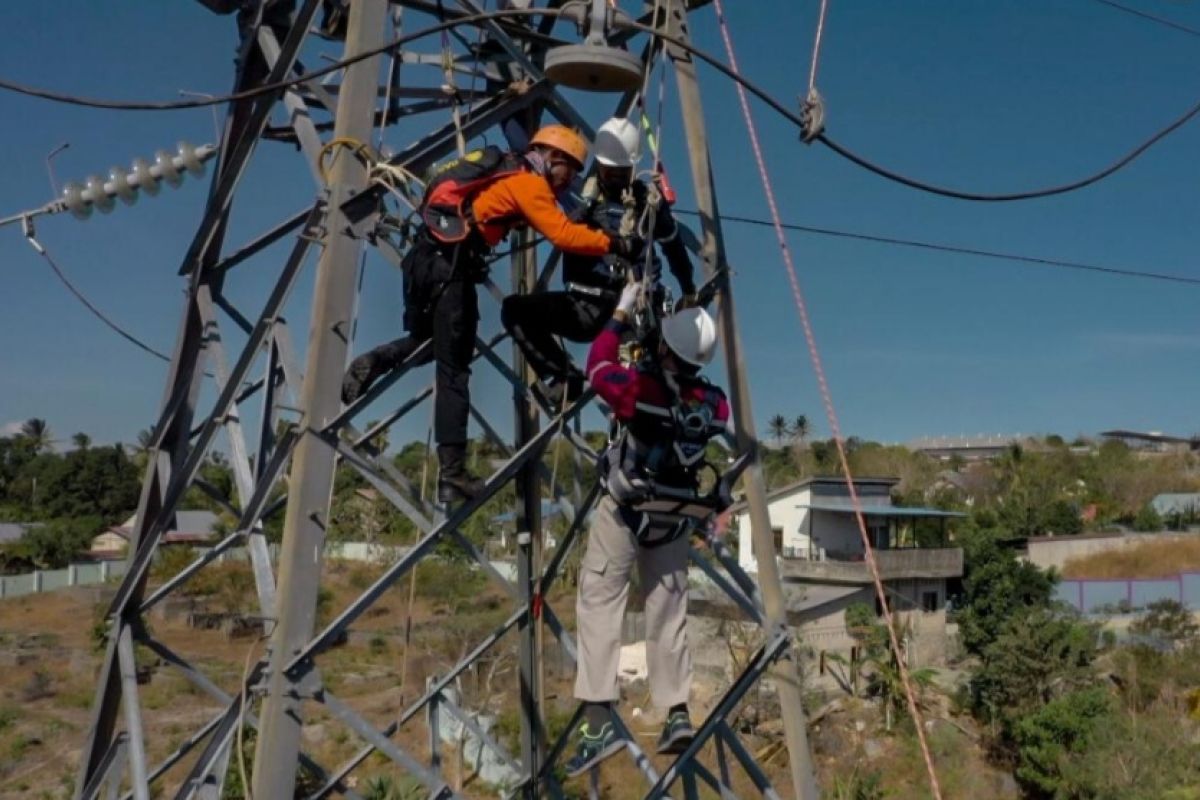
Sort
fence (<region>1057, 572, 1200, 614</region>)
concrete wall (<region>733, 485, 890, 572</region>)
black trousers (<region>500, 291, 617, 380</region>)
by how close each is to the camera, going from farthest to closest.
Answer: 1. fence (<region>1057, 572, 1200, 614</region>)
2. concrete wall (<region>733, 485, 890, 572</region>)
3. black trousers (<region>500, 291, 617, 380</region>)

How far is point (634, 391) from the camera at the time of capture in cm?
465

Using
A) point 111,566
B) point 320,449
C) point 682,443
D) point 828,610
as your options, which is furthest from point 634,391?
point 111,566

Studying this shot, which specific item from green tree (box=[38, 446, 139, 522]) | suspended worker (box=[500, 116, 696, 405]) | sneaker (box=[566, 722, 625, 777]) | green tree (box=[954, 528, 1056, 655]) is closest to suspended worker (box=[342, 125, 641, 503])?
suspended worker (box=[500, 116, 696, 405])

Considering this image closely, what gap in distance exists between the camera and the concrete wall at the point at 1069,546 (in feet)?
158

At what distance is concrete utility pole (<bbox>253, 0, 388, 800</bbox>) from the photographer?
178 inches

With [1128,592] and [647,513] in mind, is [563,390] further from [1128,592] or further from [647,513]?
[1128,592]

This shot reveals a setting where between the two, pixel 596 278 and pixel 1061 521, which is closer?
pixel 596 278

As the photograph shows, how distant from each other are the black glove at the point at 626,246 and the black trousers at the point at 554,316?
0.44 metres

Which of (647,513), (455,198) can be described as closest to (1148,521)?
(647,513)

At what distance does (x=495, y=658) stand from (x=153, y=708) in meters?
9.14

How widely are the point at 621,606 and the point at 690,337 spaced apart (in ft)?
3.81

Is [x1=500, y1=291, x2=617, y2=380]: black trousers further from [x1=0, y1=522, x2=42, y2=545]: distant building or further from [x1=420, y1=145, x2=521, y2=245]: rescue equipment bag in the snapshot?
[x1=0, y1=522, x2=42, y2=545]: distant building

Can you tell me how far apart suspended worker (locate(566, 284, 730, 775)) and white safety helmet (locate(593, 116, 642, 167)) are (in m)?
0.60

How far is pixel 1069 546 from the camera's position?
1934 inches
